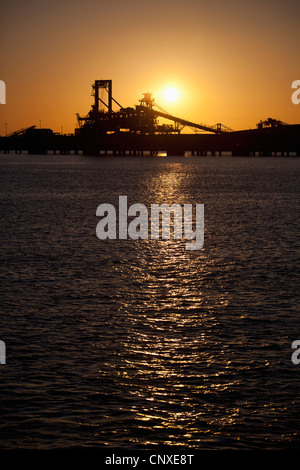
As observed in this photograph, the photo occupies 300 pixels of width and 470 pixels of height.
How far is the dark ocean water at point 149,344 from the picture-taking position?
12.3 m

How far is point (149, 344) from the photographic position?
1694 cm

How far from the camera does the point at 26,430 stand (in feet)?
39.7

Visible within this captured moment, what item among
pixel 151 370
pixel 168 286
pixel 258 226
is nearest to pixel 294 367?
pixel 151 370

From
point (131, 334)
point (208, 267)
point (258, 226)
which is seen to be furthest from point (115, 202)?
point (131, 334)

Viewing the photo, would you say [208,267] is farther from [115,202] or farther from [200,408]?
[115,202]

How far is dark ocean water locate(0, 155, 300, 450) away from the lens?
12.3 meters

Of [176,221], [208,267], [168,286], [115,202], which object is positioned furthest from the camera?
[115,202]
